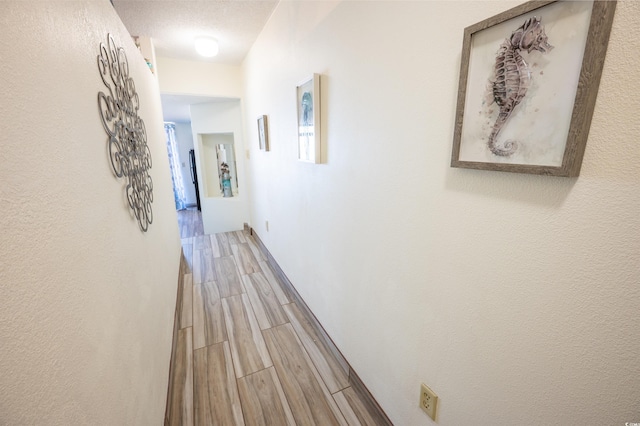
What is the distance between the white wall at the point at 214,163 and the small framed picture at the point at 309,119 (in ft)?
7.70

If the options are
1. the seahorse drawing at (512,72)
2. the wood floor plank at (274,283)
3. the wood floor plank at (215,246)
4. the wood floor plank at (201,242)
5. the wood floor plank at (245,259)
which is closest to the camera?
the seahorse drawing at (512,72)

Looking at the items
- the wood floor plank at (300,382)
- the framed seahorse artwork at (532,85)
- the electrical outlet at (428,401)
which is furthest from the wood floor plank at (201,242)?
the framed seahorse artwork at (532,85)

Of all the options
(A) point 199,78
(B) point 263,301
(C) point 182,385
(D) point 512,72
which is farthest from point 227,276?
(D) point 512,72

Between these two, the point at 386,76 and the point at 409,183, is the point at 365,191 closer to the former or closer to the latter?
the point at 409,183

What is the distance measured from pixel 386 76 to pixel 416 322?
3.23 ft

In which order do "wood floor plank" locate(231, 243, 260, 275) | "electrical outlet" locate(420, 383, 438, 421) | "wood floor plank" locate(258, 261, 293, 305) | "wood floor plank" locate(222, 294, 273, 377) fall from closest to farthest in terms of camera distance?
"electrical outlet" locate(420, 383, 438, 421)
"wood floor plank" locate(222, 294, 273, 377)
"wood floor plank" locate(258, 261, 293, 305)
"wood floor plank" locate(231, 243, 260, 275)

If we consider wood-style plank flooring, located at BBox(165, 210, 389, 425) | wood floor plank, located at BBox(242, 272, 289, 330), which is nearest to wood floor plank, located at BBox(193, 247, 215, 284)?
wood-style plank flooring, located at BBox(165, 210, 389, 425)

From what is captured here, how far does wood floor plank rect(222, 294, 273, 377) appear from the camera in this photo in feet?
5.46

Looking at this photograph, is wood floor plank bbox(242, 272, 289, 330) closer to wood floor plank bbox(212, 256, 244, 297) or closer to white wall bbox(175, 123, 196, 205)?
wood floor plank bbox(212, 256, 244, 297)

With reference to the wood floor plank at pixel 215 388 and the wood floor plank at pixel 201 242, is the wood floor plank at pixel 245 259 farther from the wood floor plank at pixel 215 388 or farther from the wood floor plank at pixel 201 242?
the wood floor plank at pixel 215 388

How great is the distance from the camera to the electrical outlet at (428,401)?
3.13 feet

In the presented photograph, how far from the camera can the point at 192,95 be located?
127 inches

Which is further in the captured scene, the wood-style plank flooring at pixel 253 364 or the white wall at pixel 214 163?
the white wall at pixel 214 163

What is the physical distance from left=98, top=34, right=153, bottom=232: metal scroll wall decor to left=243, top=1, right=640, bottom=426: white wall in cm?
100
